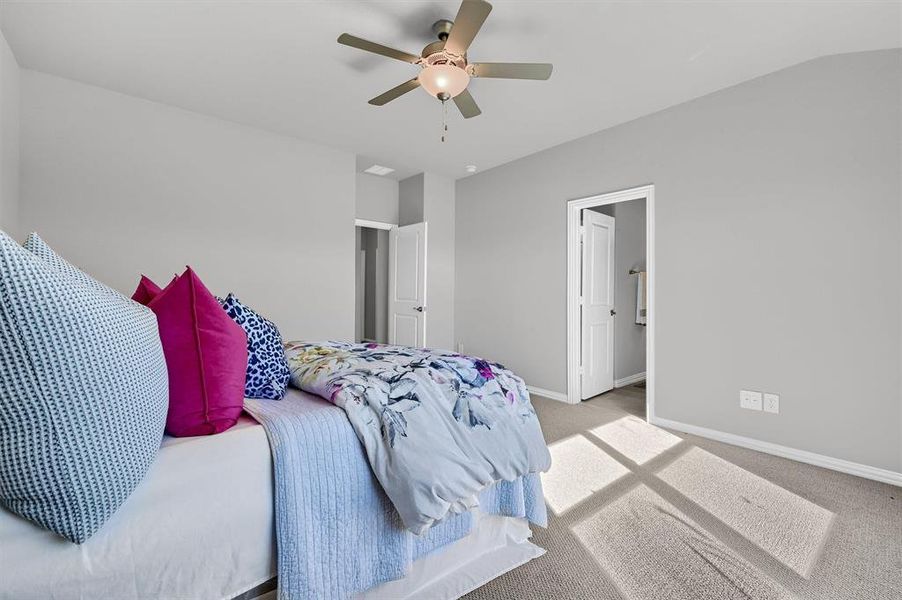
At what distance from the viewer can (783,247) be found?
2.82m

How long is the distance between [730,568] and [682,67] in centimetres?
293

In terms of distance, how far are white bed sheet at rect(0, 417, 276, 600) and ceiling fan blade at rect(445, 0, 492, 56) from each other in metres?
1.92

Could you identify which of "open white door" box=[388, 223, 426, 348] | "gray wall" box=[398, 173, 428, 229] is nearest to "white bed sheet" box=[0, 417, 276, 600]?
"open white door" box=[388, 223, 426, 348]

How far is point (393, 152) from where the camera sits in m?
4.41

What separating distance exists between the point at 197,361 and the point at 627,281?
492 centimetres

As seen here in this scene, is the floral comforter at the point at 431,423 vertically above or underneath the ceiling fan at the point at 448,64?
underneath

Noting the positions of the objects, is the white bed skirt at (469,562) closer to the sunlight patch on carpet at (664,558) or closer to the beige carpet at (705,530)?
the beige carpet at (705,530)

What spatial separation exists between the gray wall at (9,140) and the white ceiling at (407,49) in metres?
0.13

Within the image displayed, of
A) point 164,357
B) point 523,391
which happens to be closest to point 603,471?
point 523,391

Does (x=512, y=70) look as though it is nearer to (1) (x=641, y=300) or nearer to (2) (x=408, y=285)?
(2) (x=408, y=285)

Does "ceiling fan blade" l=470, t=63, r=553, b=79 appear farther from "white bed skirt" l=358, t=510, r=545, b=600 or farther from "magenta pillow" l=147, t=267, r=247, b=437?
"white bed skirt" l=358, t=510, r=545, b=600

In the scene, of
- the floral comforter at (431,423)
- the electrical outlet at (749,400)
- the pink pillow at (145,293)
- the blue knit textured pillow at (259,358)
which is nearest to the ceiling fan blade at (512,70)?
the floral comforter at (431,423)

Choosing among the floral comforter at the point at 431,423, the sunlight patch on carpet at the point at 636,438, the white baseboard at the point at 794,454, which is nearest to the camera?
the floral comforter at the point at 431,423

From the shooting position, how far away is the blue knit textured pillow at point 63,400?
0.69 meters
